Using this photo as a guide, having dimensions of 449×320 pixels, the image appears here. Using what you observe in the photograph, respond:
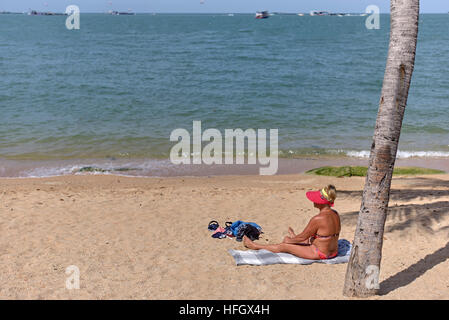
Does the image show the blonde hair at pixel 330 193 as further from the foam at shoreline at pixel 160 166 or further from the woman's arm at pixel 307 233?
the foam at shoreline at pixel 160 166

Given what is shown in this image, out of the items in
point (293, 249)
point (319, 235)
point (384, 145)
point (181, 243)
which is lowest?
→ point (181, 243)

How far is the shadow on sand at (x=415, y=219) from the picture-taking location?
238 inches

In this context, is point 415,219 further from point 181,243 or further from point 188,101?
point 188,101

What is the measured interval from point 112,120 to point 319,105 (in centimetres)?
1043

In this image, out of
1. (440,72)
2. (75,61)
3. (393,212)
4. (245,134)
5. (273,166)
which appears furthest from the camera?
(75,61)

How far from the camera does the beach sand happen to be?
5.83m

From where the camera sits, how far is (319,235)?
6449mm

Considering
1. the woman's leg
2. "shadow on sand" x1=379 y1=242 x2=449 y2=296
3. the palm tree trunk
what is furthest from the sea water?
the palm tree trunk

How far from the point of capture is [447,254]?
664 cm

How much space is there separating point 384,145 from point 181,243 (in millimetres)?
3798

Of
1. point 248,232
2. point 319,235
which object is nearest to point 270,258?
point 319,235

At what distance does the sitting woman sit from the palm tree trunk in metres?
1.00

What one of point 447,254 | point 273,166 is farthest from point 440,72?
point 447,254
